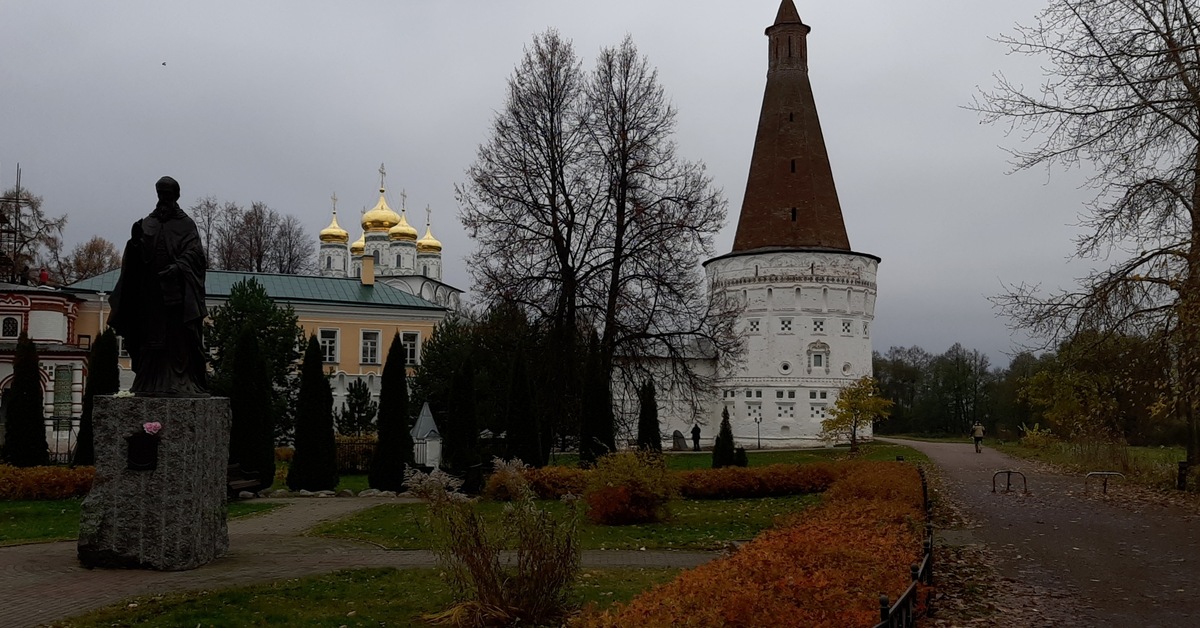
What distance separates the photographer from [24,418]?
18.4 meters

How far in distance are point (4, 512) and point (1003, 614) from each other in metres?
13.7

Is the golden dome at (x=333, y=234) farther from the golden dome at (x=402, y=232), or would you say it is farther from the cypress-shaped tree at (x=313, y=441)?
the cypress-shaped tree at (x=313, y=441)

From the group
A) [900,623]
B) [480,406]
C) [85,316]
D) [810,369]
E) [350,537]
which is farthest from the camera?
[810,369]

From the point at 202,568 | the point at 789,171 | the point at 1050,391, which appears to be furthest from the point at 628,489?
the point at 789,171

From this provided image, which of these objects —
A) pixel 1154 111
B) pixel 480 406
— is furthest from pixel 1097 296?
pixel 480 406

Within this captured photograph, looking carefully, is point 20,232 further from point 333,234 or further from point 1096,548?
point 1096,548

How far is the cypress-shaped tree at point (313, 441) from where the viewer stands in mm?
17953

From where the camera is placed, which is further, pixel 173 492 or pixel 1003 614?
pixel 173 492

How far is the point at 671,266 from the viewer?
21469 millimetres

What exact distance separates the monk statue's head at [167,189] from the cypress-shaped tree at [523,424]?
11110 mm

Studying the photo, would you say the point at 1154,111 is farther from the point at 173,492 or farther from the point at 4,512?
the point at 4,512

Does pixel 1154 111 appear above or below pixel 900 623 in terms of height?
above

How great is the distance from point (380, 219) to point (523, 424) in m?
41.5

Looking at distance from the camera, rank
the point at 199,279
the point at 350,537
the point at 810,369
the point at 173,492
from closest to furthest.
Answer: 1. the point at 173,492
2. the point at 199,279
3. the point at 350,537
4. the point at 810,369
